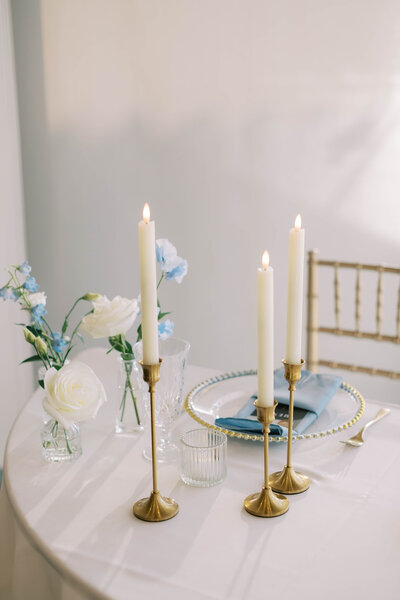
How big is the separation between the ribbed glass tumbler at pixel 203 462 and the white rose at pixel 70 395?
0.18m

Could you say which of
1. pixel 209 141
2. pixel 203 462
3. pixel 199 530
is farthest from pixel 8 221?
pixel 199 530

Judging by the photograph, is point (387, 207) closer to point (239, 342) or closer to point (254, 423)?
point (239, 342)

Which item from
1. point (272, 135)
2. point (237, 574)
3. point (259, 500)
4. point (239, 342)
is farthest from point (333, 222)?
point (237, 574)

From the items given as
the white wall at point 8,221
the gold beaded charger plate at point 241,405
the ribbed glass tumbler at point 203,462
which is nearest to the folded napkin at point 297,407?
the gold beaded charger plate at point 241,405

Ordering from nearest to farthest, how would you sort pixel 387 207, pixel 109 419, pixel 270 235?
pixel 109 419
pixel 387 207
pixel 270 235

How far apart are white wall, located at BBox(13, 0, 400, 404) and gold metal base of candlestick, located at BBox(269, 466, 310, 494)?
1.56 m

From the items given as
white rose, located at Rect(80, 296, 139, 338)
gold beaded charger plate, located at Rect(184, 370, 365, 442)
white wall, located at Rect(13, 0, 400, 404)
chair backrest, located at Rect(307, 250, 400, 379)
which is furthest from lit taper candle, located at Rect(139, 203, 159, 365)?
white wall, located at Rect(13, 0, 400, 404)

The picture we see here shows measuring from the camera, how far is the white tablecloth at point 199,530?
39.3 inches

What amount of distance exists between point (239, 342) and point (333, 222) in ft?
2.08

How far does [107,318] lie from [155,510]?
0.36 meters

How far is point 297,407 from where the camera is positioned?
146 cm

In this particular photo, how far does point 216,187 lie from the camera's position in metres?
2.78

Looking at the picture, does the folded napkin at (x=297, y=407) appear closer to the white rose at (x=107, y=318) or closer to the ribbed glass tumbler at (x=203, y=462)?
the ribbed glass tumbler at (x=203, y=462)

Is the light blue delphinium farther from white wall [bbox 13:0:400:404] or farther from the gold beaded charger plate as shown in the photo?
white wall [bbox 13:0:400:404]
